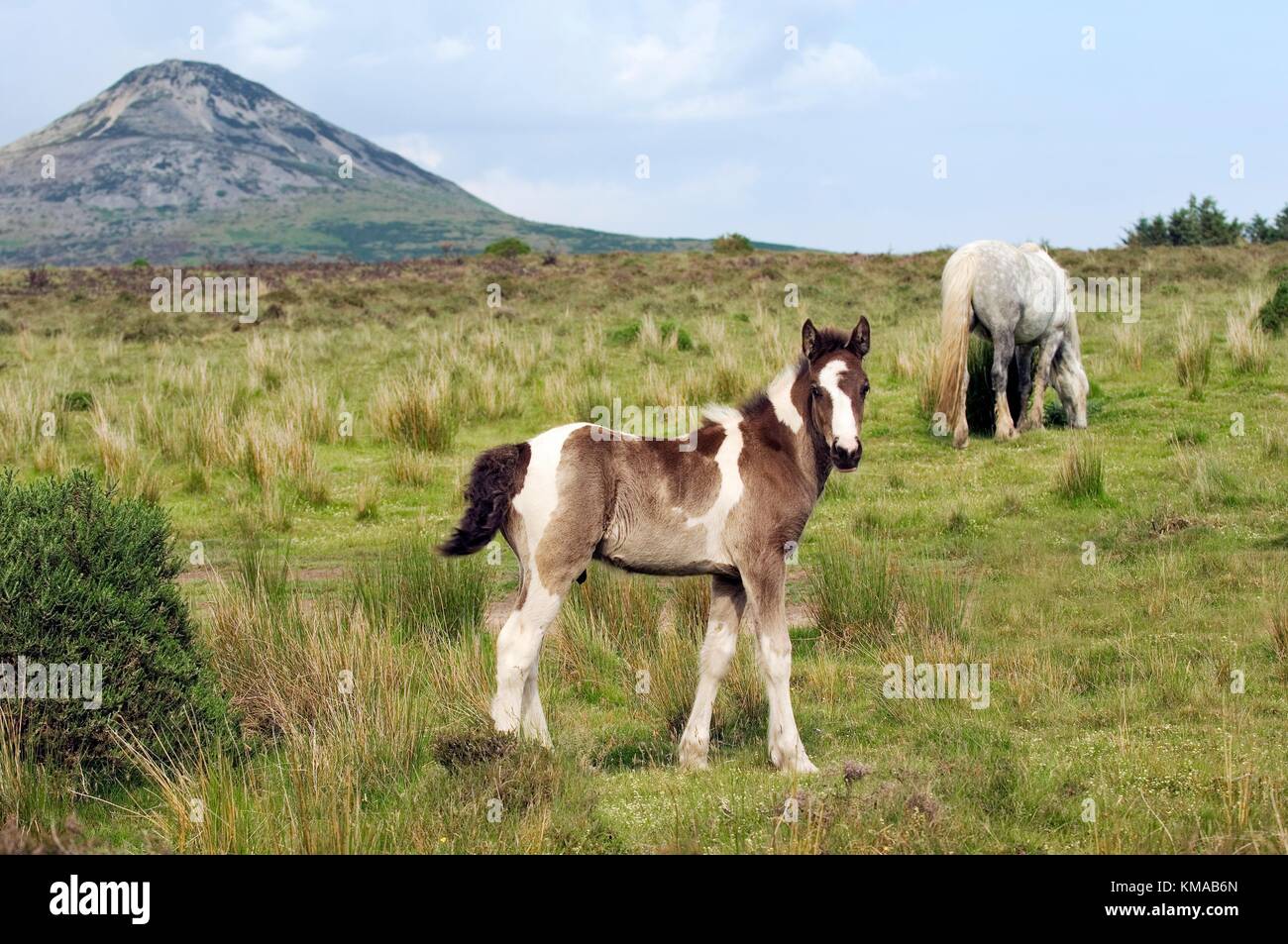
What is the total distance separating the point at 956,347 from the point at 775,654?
367 inches

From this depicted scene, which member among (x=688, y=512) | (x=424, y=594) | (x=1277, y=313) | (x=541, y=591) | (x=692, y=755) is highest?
(x=1277, y=313)

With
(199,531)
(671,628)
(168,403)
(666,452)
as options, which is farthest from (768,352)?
(666,452)

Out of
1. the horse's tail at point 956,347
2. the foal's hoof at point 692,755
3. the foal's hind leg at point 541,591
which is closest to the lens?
the foal's hind leg at point 541,591

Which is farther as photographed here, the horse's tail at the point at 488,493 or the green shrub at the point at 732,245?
the green shrub at the point at 732,245

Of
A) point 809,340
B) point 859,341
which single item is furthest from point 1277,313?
point 809,340

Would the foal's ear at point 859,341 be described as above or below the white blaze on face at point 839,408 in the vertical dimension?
above

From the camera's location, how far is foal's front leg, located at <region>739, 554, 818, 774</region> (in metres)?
6.25

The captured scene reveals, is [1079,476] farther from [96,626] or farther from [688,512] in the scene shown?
[96,626]

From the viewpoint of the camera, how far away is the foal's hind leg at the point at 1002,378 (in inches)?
595

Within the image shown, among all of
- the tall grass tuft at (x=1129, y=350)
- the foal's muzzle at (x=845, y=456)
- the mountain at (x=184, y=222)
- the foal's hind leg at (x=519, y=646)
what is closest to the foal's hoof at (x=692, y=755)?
the foal's hind leg at (x=519, y=646)

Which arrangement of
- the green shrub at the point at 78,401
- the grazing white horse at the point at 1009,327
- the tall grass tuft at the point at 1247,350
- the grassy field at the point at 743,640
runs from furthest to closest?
the green shrub at the point at 78,401
the tall grass tuft at the point at 1247,350
the grazing white horse at the point at 1009,327
the grassy field at the point at 743,640

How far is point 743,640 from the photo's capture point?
315 inches

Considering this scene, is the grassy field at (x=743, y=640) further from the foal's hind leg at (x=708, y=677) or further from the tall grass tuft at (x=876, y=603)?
the foal's hind leg at (x=708, y=677)

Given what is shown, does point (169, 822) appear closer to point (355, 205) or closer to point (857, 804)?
point (857, 804)
